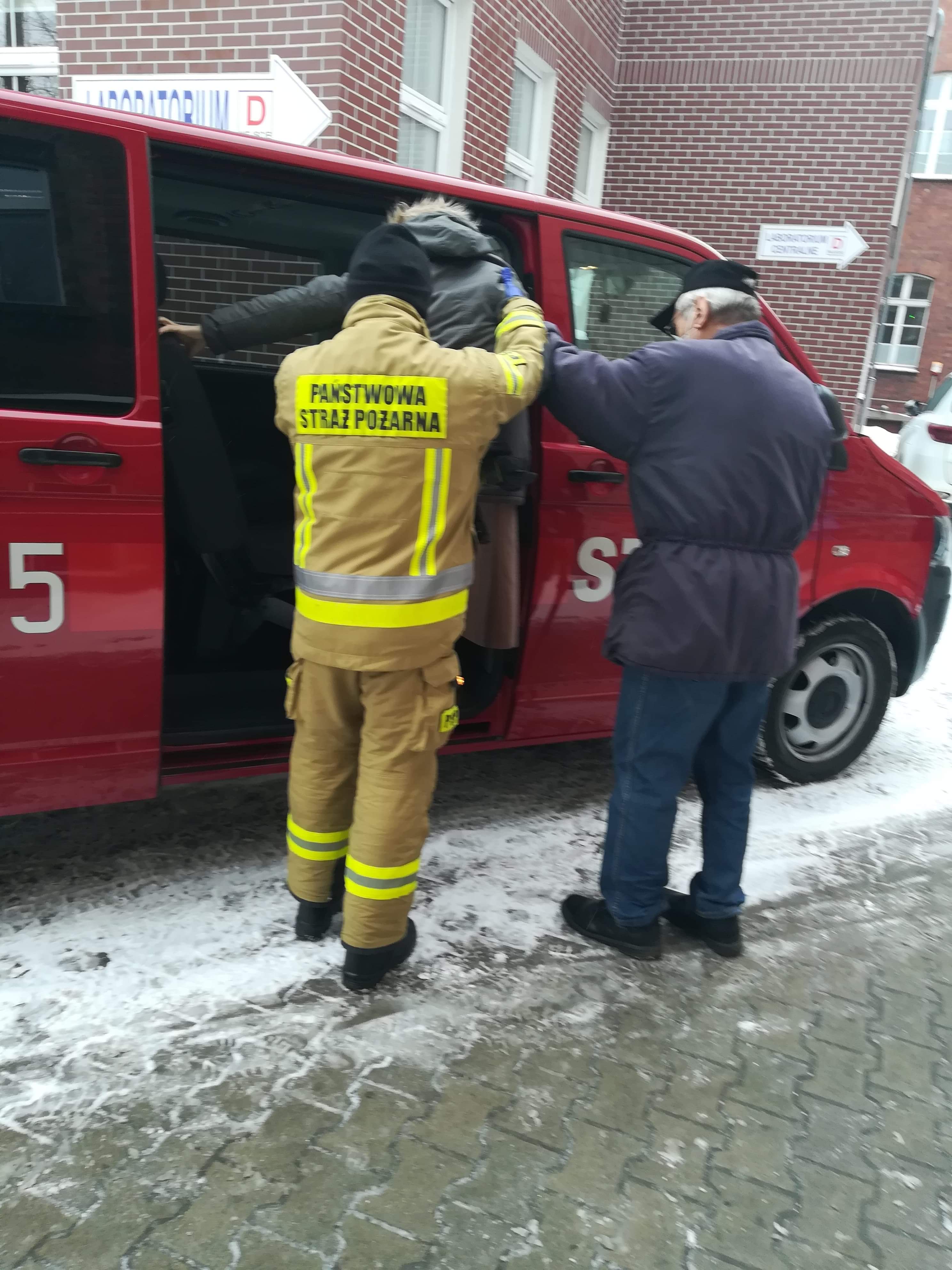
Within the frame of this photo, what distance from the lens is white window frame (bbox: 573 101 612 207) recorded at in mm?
10766

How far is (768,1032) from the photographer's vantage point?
102 inches

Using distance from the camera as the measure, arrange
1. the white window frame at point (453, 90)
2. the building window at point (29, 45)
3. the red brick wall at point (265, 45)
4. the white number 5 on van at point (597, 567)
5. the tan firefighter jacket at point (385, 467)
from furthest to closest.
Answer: the white window frame at point (453, 90) < the building window at point (29, 45) < the red brick wall at point (265, 45) < the white number 5 on van at point (597, 567) < the tan firefighter jacket at point (385, 467)

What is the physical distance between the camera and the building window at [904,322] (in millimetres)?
24375

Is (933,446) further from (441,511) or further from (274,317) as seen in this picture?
(441,511)

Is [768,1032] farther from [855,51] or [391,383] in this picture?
[855,51]

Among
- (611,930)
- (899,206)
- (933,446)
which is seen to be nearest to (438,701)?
(611,930)

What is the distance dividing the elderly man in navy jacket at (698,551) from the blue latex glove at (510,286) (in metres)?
0.18

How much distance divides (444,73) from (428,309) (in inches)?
238

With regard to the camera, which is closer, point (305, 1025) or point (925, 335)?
point (305, 1025)

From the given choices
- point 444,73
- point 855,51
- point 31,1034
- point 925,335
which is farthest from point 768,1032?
point 925,335

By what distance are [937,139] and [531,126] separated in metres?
19.9

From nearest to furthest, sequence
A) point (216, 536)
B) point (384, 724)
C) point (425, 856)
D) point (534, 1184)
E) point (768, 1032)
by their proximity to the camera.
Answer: point (534, 1184) → point (384, 724) → point (768, 1032) → point (216, 536) → point (425, 856)

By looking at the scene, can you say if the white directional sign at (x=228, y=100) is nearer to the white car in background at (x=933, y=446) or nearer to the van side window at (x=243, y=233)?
the van side window at (x=243, y=233)

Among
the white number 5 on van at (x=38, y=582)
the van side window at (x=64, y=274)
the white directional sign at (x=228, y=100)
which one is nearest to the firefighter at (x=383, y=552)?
the van side window at (x=64, y=274)
